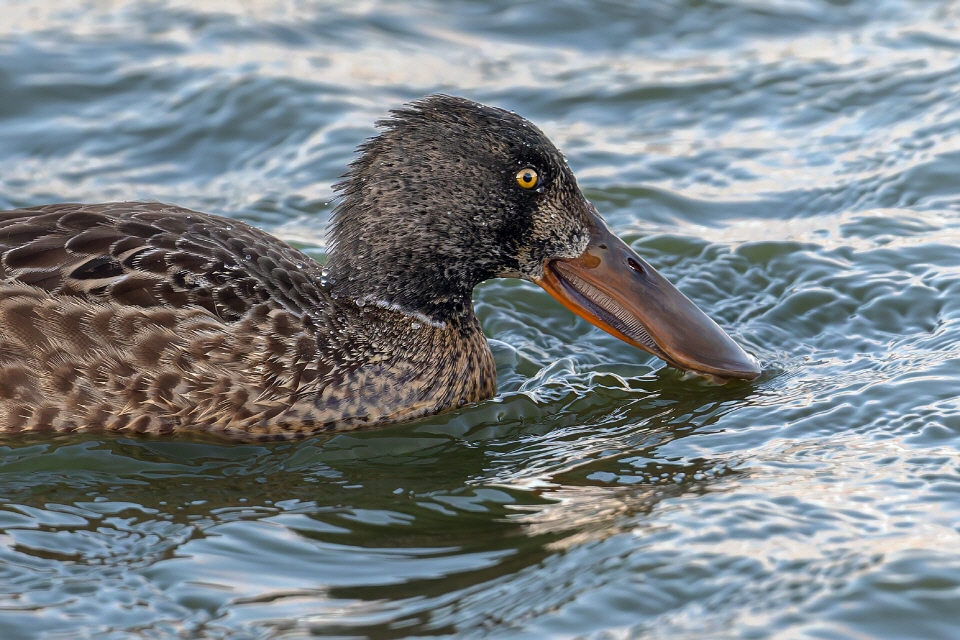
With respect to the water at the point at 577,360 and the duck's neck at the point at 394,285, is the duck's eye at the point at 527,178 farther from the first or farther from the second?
the water at the point at 577,360

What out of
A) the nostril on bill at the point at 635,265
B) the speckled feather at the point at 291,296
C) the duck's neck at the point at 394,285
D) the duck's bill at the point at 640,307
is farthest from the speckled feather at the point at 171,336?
the nostril on bill at the point at 635,265

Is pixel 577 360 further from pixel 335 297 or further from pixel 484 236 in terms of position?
pixel 335 297

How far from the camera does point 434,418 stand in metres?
7.10

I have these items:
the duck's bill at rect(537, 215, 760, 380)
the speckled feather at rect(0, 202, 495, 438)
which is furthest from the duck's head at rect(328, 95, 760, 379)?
the speckled feather at rect(0, 202, 495, 438)

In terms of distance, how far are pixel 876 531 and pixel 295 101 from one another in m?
7.19

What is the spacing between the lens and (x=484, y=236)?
7000 millimetres

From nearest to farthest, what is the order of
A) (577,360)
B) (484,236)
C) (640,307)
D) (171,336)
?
(171,336) < (484,236) < (640,307) < (577,360)

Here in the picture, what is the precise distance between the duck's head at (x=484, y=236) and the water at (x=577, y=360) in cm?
46

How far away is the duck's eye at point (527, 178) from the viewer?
6.91 metres

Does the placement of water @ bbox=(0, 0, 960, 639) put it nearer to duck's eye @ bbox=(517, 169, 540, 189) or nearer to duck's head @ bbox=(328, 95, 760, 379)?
duck's head @ bbox=(328, 95, 760, 379)

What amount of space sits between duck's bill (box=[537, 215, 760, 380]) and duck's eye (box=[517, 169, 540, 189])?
0.47 metres

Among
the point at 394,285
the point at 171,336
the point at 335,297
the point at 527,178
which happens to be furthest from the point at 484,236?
the point at 171,336

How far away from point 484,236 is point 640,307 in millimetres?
983

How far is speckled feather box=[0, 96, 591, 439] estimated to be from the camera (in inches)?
253
